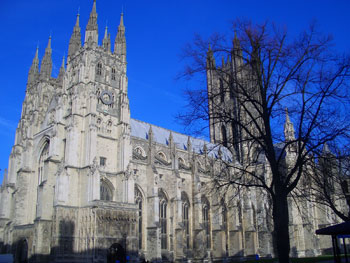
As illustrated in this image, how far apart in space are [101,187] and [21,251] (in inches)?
440

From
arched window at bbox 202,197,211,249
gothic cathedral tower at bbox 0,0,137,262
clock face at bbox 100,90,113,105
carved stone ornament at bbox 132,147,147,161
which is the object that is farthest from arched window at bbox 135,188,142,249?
arched window at bbox 202,197,211,249

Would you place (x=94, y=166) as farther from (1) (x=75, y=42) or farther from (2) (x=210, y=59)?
(2) (x=210, y=59)

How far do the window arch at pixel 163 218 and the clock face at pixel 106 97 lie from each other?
12289 mm

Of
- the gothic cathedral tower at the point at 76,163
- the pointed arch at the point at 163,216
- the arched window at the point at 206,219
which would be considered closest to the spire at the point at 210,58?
the gothic cathedral tower at the point at 76,163

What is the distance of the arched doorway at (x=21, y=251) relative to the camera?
3650 centimetres

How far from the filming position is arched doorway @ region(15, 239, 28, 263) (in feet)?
120

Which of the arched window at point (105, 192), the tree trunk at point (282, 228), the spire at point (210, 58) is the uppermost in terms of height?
the spire at point (210, 58)

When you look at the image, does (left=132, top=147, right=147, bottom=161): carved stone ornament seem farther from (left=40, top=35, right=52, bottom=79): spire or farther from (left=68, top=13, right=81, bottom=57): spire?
(left=40, top=35, right=52, bottom=79): spire

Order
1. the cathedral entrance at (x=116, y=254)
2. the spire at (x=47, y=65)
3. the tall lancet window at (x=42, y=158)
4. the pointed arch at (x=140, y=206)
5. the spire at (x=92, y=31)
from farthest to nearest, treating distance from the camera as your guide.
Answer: the spire at (x=47, y=65)
the spire at (x=92, y=31)
the tall lancet window at (x=42, y=158)
the pointed arch at (x=140, y=206)
the cathedral entrance at (x=116, y=254)

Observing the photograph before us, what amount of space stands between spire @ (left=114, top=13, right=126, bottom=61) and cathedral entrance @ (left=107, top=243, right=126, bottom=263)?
22.1 meters

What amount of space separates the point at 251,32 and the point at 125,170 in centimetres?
2343

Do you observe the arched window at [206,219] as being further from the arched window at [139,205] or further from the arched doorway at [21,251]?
the arched doorway at [21,251]

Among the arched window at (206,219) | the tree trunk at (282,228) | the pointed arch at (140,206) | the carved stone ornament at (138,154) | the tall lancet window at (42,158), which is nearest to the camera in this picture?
the tree trunk at (282,228)

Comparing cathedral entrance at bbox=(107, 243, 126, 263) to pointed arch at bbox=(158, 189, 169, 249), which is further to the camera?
pointed arch at bbox=(158, 189, 169, 249)
